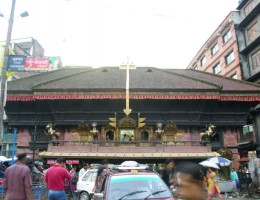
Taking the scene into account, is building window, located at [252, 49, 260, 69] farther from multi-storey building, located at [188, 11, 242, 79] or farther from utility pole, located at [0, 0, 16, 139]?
utility pole, located at [0, 0, 16, 139]

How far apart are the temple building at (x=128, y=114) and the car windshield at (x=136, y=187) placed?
12.6 metres

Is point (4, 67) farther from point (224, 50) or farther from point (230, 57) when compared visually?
point (224, 50)

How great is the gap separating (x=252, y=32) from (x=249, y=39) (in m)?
0.88

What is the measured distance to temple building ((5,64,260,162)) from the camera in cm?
2022

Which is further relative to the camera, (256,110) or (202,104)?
(256,110)

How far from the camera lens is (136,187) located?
627 centimetres

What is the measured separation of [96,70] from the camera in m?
27.6

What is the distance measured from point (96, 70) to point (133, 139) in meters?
9.64

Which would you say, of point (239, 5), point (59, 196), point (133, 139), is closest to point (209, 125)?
point (133, 139)

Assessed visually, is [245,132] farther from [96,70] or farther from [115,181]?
[115,181]

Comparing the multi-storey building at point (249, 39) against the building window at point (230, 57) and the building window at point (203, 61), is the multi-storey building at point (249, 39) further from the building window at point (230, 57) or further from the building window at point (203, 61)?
the building window at point (203, 61)

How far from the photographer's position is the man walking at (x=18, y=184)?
595 centimetres

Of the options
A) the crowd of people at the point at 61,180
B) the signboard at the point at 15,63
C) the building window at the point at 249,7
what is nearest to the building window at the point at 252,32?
the building window at the point at 249,7

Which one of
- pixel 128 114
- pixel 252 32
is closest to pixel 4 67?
pixel 128 114
